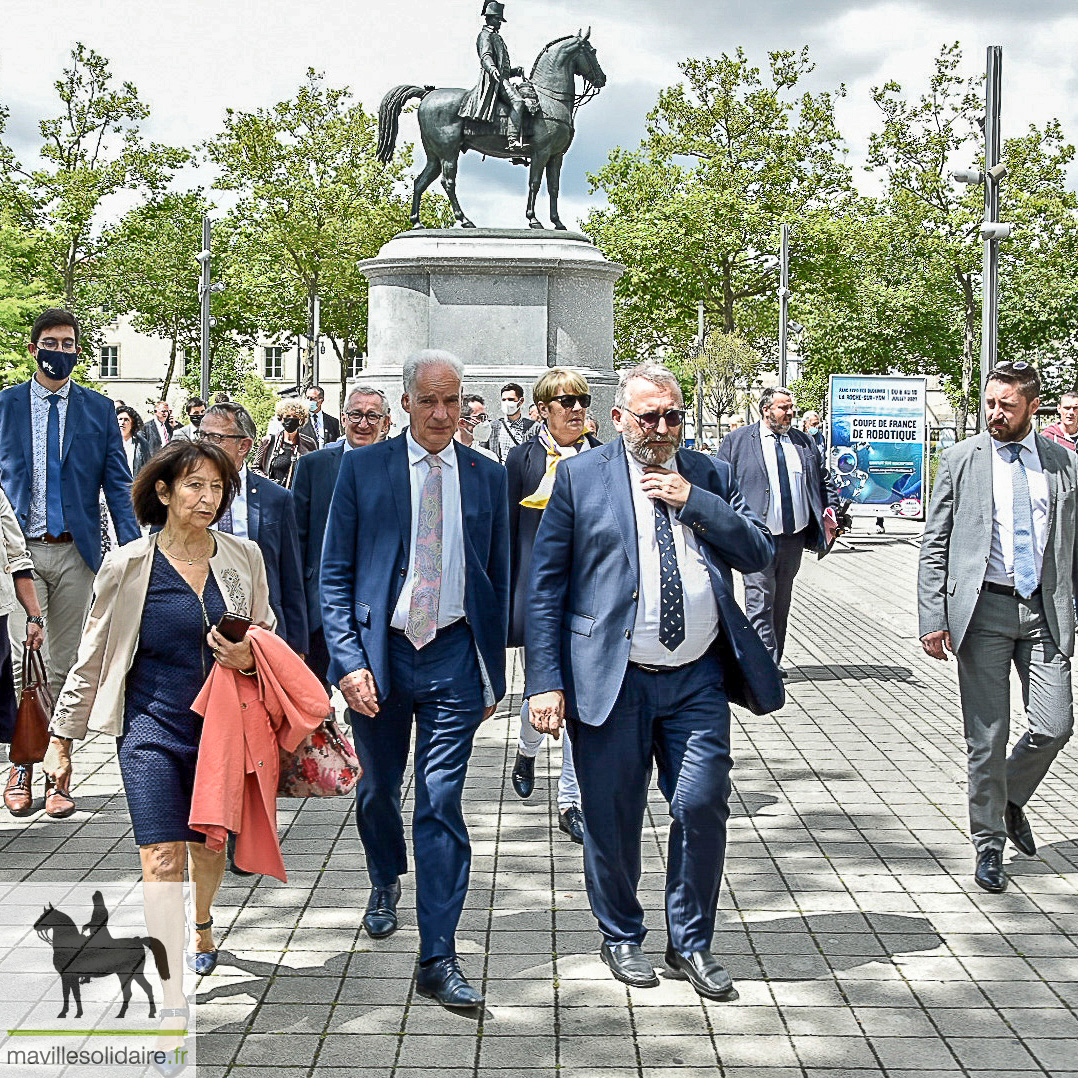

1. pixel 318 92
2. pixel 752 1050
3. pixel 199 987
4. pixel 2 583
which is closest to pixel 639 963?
pixel 752 1050

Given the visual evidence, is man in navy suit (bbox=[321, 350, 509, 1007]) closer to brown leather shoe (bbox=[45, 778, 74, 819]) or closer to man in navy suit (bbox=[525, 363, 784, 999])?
man in navy suit (bbox=[525, 363, 784, 999])

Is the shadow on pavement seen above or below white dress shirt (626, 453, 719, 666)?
below

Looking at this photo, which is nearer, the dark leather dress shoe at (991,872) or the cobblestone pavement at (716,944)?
the cobblestone pavement at (716,944)

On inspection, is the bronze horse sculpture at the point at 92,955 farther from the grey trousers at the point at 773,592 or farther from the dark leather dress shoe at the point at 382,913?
the grey trousers at the point at 773,592

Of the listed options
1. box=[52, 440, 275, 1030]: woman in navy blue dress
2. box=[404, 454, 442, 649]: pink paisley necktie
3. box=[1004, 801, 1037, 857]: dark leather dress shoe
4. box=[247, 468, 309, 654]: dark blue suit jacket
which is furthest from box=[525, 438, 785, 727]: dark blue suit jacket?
box=[1004, 801, 1037, 857]: dark leather dress shoe

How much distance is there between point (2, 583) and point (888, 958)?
384cm

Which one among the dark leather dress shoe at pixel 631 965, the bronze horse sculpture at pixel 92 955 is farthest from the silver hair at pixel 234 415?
the dark leather dress shoe at pixel 631 965

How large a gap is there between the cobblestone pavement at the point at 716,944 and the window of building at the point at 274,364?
85.7 metres

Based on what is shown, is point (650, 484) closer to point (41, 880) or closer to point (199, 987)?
point (199, 987)

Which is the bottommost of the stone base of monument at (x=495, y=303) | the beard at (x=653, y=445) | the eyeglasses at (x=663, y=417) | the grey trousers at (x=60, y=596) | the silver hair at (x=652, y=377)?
the grey trousers at (x=60, y=596)

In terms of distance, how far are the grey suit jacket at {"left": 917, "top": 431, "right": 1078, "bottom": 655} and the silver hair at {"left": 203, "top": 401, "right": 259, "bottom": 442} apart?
9.31ft

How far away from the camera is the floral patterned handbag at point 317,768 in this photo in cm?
495

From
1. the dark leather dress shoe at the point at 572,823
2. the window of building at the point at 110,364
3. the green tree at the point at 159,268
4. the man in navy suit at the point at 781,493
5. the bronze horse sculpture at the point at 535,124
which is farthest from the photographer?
the window of building at the point at 110,364

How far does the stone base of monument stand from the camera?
18438mm
